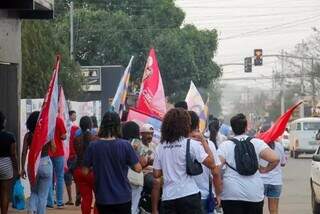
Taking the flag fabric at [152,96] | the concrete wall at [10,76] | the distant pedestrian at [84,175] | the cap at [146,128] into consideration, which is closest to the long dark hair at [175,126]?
the distant pedestrian at [84,175]

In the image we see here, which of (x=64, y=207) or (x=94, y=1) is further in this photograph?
(x=94, y=1)

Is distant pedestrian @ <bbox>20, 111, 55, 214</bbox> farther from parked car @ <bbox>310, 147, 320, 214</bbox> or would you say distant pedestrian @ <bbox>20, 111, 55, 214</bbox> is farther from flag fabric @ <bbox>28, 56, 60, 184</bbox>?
parked car @ <bbox>310, 147, 320, 214</bbox>

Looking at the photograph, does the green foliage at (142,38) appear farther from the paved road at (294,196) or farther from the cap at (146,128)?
the cap at (146,128)

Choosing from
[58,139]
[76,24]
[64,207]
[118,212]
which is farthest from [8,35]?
[76,24]

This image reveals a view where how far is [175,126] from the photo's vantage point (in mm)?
8117

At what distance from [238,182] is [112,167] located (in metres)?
1.31

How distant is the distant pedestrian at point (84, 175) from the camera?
9.73 meters

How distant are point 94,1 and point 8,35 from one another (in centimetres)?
3864

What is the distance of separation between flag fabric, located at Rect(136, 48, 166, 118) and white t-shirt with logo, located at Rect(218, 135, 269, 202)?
3212 mm

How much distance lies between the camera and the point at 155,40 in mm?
49500

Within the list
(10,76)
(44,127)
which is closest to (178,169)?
(44,127)

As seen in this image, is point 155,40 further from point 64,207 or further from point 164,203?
point 164,203

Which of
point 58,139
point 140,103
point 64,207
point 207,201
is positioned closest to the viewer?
point 207,201

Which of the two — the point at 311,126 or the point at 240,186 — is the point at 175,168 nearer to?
the point at 240,186
